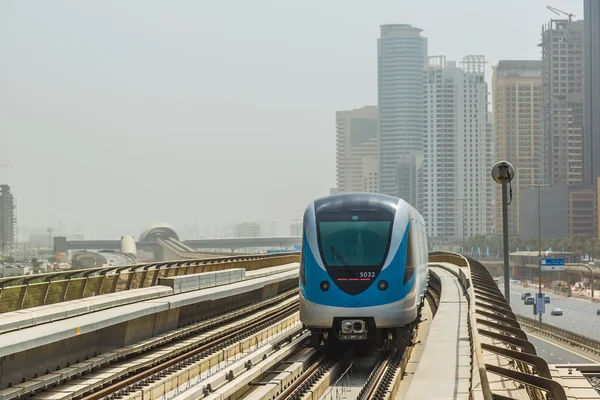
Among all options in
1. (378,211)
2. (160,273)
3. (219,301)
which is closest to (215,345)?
(160,273)

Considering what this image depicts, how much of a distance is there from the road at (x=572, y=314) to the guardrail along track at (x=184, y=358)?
4451cm

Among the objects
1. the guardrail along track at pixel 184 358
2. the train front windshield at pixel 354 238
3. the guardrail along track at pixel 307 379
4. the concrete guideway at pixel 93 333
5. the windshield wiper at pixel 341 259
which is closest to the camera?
the concrete guideway at pixel 93 333

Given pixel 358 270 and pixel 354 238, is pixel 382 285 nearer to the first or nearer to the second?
pixel 358 270

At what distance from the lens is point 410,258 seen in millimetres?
20172

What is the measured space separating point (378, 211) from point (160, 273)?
9403 mm

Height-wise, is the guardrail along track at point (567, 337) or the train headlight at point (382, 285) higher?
the train headlight at point (382, 285)

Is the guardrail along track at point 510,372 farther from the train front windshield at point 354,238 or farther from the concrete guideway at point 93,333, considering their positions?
the concrete guideway at point 93,333

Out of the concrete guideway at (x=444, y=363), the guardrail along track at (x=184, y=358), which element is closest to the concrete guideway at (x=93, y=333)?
the guardrail along track at (x=184, y=358)

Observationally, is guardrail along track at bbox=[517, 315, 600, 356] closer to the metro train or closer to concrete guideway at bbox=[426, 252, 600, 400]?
the metro train

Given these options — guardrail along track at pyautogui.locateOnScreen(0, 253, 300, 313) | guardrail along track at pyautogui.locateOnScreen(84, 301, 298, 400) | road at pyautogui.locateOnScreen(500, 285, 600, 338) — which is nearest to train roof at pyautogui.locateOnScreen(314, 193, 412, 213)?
guardrail along track at pyautogui.locateOnScreen(84, 301, 298, 400)

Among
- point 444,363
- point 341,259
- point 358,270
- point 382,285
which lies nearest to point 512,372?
point 444,363

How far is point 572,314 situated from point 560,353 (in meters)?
38.8

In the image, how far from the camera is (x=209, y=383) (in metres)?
16.3

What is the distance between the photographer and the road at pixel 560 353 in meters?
47.7
